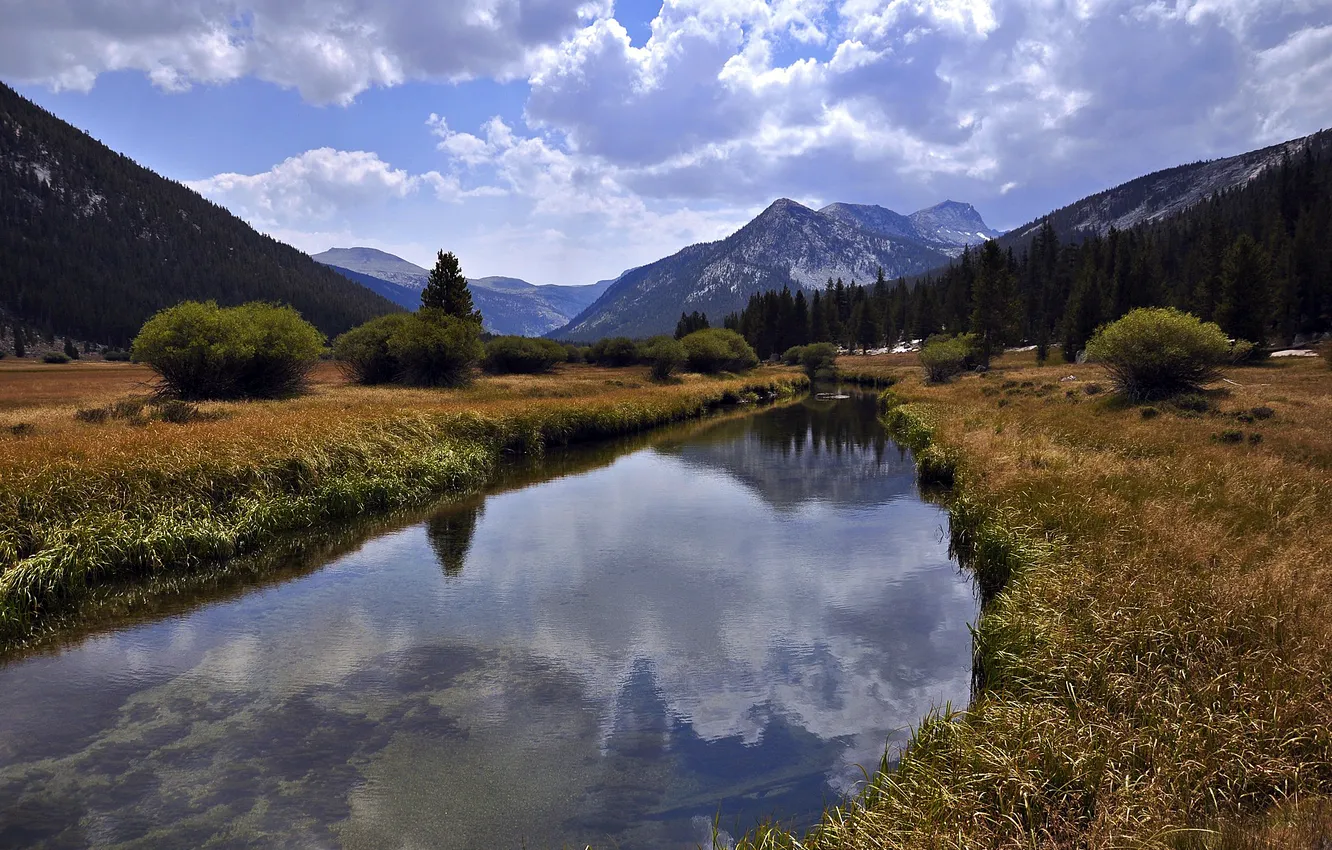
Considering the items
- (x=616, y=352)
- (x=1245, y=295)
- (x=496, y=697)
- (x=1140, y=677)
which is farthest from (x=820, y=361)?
(x=1140, y=677)

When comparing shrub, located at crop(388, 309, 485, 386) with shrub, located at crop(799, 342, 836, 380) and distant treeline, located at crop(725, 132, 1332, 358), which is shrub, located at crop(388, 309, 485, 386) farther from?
shrub, located at crop(799, 342, 836, 380)

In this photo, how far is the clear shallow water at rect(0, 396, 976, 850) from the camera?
25.6 ft

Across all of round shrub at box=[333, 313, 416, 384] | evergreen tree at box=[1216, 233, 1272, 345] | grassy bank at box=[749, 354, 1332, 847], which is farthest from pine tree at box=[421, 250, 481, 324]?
evergreen tree at box=[1216, 233, 1272, 345]

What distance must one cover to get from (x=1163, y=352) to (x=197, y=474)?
4023cm

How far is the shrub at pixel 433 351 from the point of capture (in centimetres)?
5247

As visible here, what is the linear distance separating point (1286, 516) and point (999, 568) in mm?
5100

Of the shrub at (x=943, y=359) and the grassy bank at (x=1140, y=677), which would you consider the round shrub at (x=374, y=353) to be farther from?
the grassy bank at (x=1140, y=677)

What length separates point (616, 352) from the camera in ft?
310

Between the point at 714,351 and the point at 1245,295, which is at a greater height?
the point at 1245,295

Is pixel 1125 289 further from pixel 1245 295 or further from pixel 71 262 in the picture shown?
pixel 71 262

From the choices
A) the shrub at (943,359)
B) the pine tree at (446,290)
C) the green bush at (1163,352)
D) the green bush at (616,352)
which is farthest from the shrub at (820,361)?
the green bush at (1163,352)

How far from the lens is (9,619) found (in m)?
12.4

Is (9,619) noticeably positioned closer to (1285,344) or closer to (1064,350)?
(1064,350)

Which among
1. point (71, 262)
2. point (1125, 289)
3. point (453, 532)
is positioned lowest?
point (453, 532)
